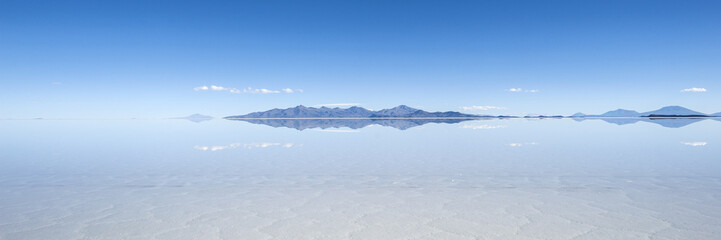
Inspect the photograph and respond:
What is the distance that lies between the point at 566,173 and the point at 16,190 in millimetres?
15986

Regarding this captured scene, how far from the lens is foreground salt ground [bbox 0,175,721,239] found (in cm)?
623

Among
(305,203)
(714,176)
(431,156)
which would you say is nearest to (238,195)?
(305,203)

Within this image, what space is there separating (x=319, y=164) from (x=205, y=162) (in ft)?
15.8

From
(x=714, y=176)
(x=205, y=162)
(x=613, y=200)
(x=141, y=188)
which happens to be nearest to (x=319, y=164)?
(x=205, y=162)

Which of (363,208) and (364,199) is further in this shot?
(364,199)

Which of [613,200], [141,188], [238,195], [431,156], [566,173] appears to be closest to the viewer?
[613,200]

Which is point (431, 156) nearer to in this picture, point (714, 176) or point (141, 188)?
point (714, 176)

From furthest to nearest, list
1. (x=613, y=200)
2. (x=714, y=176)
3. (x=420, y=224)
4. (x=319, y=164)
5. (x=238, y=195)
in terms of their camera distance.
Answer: (x=319, y=164)
(x=714, y=176)
(x=238, y=195)
(x=613, y=200)
(x=420, y=224)

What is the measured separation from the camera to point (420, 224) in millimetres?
6621

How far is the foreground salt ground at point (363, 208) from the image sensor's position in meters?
6.23

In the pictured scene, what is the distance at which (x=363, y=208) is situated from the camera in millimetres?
7797

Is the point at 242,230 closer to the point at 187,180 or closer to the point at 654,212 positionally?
the point at 187,180

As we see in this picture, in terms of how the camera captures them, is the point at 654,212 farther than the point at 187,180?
No

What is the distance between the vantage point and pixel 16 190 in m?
9.75
